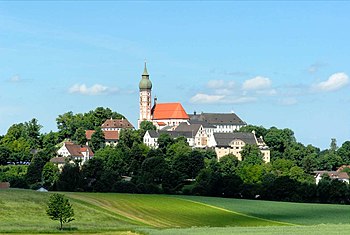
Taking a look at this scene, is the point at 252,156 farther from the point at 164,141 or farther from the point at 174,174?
the point at 174,174

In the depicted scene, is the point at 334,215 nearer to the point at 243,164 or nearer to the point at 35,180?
the point at 35,180

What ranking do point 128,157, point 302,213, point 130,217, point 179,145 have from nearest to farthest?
point 130,217 < point 302,213 < point 128,157 < point 179,145

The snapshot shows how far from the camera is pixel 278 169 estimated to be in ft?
549

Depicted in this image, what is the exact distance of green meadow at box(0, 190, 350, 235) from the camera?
185 ft

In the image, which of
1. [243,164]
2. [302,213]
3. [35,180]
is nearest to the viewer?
[302,213]

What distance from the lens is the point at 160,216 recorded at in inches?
2918

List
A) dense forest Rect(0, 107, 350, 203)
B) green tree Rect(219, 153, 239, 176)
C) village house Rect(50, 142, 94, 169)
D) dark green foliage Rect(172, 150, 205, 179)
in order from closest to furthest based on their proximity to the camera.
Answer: dense forest Rect(0, 107, 350, 203)
dark green foliage Rect(172, 150, 205, 179)
green tree Rect(219, 153, 239, 176)
village house Rect(50, 142, 94, 169)

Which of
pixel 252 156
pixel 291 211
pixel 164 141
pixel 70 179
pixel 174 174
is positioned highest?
pixel 164 141

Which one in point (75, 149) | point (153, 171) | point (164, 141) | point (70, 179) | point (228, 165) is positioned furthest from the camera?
point (75, 149)

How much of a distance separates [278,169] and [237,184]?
55.0m

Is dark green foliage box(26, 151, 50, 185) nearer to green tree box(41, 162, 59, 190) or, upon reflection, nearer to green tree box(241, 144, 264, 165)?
green tree box(41, 162, 59, 190)

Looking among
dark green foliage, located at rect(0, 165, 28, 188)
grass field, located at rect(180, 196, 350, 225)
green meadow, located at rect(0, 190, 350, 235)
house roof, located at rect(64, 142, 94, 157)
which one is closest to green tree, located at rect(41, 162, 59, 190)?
dark green foliage, located at rect(0, 165, 28, 188)

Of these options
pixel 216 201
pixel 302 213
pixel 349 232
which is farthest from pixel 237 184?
pixel 349 232

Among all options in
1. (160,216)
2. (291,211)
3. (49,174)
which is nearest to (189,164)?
(49,174)
